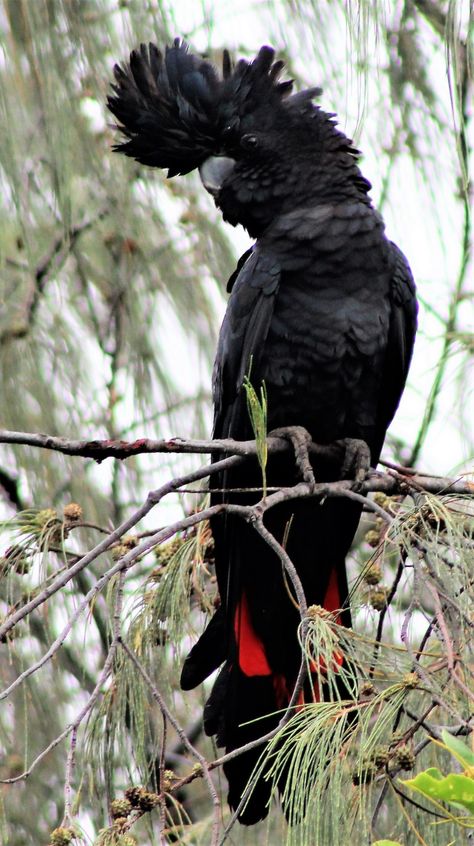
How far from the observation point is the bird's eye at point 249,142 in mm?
2447

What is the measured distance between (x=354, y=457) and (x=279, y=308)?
1.24ft

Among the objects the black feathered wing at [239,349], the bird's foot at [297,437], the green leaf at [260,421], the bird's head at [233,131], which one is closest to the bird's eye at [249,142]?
the bird's head at [233,131]

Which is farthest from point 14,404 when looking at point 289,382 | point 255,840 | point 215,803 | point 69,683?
point 215,803

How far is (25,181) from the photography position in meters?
2.63

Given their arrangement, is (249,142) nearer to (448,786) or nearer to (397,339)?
(397,339)

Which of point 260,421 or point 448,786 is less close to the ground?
point 260,421

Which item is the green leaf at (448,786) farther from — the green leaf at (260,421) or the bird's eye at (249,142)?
the bird's eye at (249,142)

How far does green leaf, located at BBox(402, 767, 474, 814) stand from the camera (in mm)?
1005

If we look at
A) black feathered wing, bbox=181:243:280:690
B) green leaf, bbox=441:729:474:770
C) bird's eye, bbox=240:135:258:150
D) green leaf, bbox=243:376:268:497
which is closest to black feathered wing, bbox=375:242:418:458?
black feathered wing, bbox=181:243:280:690

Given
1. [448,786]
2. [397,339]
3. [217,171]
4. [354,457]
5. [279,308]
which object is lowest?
[448,786]

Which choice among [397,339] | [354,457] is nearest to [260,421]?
[354,457]

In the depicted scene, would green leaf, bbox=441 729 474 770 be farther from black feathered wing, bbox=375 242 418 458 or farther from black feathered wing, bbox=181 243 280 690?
black feathered wing, bbox=375 242 418 458

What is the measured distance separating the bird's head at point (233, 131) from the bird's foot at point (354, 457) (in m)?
0.59

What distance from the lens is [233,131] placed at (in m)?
2.45
